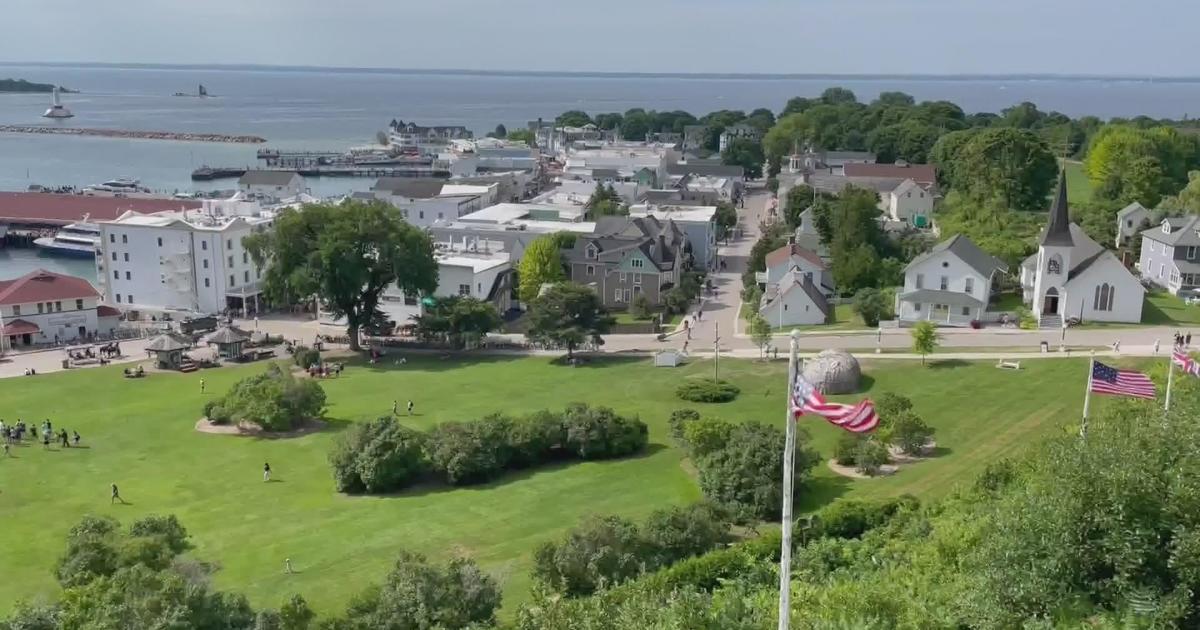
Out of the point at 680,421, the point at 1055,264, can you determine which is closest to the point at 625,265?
the point at 1055,264

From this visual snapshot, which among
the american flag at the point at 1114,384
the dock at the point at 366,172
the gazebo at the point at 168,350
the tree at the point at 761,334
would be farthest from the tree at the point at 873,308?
the dock at the point at 366,172

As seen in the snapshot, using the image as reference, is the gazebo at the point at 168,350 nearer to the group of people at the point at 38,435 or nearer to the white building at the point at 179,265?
the group of people at the point at 38,435

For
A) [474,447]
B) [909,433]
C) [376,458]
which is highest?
[909,433]

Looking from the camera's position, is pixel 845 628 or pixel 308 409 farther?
pixel 308 409

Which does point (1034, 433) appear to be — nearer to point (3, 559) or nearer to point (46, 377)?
point (3, 559)

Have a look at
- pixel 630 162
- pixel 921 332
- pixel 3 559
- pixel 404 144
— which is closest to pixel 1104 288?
pixel 921 332

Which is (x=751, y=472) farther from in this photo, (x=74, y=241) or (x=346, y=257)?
(x=74, y=241)
